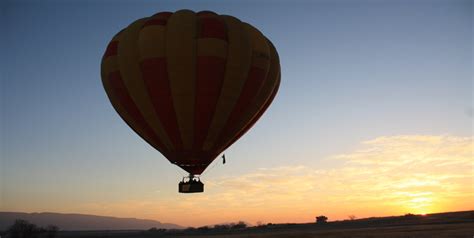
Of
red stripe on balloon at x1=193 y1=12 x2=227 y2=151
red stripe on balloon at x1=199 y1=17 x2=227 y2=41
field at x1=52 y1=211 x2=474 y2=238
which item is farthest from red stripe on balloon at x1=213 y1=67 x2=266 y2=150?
field at x1=52 y1=211 x2=474 y2=238

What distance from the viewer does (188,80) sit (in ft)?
80.8

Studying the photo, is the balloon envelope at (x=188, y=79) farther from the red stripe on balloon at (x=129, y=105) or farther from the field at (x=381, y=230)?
the field at (x=381, y=230)

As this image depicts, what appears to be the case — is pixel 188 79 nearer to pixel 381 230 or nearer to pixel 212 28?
pixel 212 28

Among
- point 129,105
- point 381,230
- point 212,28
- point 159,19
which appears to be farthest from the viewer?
point 381,230

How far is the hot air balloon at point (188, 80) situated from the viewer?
2473 cm

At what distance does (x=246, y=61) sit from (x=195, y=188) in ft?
24.5

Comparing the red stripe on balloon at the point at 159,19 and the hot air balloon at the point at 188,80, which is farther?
the red stripe on balloon at the point at 159,19

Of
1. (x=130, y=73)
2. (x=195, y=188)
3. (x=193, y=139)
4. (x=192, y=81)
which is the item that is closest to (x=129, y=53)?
(x=130, y=73)

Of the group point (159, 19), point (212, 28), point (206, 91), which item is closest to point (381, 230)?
point (206, 91)

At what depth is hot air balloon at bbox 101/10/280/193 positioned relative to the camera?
24734 millimetres

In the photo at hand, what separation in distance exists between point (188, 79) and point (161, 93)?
5.42 feet

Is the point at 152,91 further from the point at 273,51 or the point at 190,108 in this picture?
the point at 273,51

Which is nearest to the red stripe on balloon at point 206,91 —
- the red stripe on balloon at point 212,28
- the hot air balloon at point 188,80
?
the hot air balloon at point 188,80

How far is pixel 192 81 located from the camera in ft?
81.0
